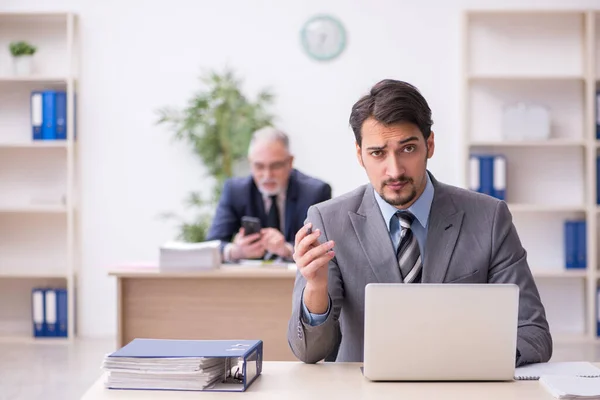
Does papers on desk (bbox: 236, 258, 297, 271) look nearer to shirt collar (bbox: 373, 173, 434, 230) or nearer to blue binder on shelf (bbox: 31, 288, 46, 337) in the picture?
shirt collar (bbox: 373, 173, 434, 230)

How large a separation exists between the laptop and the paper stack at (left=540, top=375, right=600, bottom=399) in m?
0.11

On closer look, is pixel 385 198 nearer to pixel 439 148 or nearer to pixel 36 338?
pixel 439 148

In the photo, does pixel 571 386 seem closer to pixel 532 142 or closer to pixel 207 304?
pixel 207 304

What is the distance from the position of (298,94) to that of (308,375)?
4.32 metres

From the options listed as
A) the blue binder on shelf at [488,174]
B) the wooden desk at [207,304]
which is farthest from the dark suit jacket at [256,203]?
the blue binder on shelf at [488,174]

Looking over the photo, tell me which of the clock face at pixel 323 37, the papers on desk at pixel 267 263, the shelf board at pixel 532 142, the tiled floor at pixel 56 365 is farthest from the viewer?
the clock face at pixel 323 37

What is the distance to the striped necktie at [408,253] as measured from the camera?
7.68ft

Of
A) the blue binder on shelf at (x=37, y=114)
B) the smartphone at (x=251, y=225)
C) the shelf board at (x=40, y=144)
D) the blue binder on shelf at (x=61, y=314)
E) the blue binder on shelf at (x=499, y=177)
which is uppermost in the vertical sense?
the blue binder on shelf at (x=37, y=114)

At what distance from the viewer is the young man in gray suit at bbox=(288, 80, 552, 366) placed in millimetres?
2205

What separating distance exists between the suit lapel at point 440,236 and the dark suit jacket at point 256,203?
2150 millimetres

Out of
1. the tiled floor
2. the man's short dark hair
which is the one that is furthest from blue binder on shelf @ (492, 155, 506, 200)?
the man's short dark hair

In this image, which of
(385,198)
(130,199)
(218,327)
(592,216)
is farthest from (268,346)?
(592,216)

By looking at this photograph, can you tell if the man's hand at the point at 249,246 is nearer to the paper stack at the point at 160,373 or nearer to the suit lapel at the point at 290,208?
the suit lapel at the point at 290,208

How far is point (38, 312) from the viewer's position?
6.01 meters
